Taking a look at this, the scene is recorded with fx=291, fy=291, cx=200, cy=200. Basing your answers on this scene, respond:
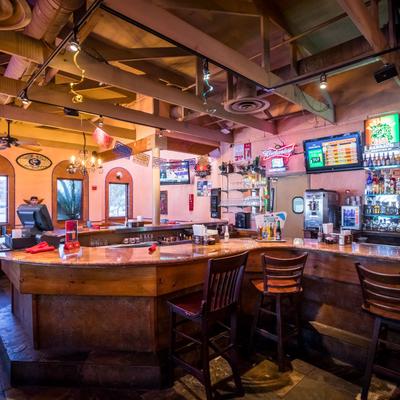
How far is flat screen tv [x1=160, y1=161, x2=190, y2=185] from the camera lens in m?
8.45

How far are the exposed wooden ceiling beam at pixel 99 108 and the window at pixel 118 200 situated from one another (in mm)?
4395

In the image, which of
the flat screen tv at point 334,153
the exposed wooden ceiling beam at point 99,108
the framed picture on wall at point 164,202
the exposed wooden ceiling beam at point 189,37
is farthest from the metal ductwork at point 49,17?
the framed picture on wall at point 164,202

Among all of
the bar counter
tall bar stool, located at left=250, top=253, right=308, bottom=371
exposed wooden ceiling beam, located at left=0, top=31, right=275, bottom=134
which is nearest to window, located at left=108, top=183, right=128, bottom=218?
exposed wooden ceiling beam, located at left=0, top=31, right=275, bottom=134

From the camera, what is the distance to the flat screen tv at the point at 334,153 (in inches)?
208

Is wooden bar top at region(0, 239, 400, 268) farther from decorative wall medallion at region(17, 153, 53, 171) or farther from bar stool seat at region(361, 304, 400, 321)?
decorative wall medallion at region(17, 153, 53, 171)

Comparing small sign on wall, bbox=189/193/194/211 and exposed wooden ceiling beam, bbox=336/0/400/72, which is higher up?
exposed wooden ceiling beam, bbox=336/0/400/72

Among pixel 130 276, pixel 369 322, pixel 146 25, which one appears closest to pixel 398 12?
pixel 146 25

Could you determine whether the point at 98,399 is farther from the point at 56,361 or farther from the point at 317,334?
the point at 317,334

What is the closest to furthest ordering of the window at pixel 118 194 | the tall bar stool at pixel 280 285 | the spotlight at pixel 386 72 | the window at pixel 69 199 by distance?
the tall bar stool at pixel 280 285 → the spotlight at pixel 386 72 → the window at pixel 69 199 → the window at pixel 118 194

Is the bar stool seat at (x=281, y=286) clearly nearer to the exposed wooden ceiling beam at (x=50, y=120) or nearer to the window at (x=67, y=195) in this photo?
the exposed wooden ceiling beam at (x=50, y=120)

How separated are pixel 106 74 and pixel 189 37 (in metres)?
1.44

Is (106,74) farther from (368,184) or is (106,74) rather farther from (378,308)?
(368,184)

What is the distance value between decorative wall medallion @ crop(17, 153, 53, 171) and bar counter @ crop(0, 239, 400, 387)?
6.44 m

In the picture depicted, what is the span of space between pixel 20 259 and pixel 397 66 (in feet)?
14.8
